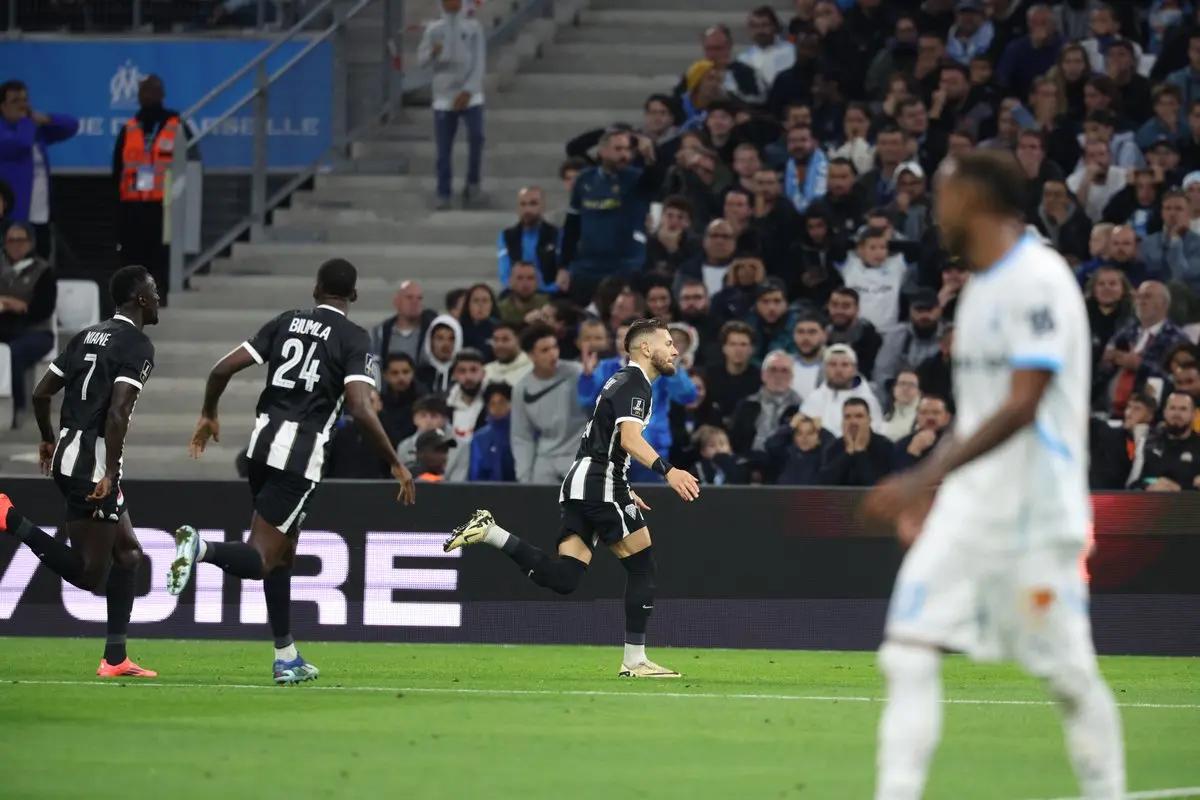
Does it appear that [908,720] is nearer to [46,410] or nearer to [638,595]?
[638,595]

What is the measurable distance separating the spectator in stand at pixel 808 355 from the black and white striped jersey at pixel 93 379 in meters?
6.94

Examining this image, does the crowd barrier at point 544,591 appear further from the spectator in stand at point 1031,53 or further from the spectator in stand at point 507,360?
the spectator in stand at point 1031,53

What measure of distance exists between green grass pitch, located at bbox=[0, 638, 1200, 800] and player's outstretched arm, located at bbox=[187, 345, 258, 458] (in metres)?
1.37

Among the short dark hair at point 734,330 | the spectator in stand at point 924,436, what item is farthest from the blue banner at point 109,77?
the spectator in stand at point 924,436

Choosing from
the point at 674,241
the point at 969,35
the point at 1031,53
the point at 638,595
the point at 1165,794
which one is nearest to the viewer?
the point at 1165,794

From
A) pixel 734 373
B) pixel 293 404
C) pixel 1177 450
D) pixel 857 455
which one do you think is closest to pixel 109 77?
pixel 734 373

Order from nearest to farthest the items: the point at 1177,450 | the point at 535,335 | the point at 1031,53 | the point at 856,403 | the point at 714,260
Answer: the point at 1177,450 → the point at 856,403 → the point at 535,335 → the point at 714,260 → the point at 1031,53

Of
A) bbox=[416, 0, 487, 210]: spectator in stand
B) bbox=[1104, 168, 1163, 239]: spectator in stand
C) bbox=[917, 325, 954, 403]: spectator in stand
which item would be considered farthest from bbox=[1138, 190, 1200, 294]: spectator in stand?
bbox=[416, 0, 487, 210]: spectator in stand

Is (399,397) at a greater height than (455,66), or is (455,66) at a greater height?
(455,66)

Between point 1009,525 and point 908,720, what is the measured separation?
0.65m

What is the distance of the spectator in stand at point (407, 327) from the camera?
61.0ft

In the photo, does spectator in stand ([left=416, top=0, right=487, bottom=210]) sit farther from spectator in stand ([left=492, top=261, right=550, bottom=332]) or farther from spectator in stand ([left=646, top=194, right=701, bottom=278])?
spectator in stand ([left=646, top=194, right=701, bottom=278])

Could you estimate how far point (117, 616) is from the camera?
1211cm

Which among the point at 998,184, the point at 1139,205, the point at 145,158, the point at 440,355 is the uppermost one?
the point at 145,158
